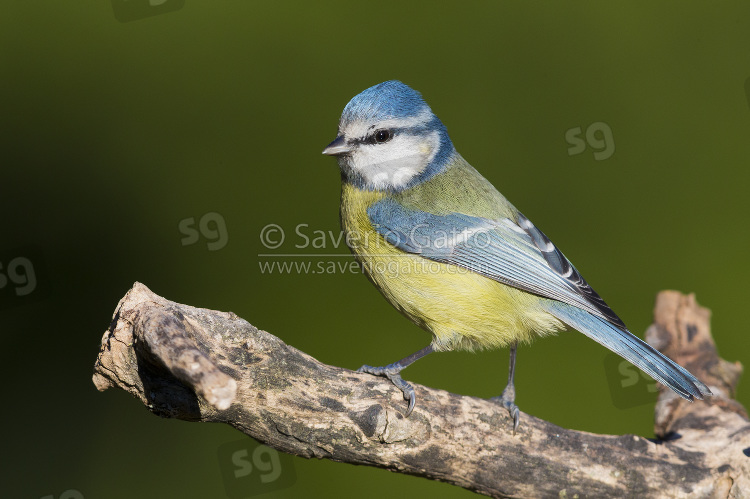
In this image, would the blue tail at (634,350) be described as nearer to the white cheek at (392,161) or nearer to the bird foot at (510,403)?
the bird foot at (510,403)

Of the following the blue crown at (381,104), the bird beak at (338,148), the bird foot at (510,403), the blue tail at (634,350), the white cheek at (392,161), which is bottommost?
the bird foot at (510,403)

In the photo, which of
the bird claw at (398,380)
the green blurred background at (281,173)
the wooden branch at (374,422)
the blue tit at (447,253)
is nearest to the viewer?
the wooden branch at (374,422)

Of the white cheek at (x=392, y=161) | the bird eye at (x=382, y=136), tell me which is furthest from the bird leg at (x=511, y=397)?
the bird eye at (x=382, y=136)

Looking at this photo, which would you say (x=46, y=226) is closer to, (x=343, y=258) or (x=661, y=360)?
(x=343, y=258)

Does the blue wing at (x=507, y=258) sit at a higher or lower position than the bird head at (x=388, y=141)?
lower

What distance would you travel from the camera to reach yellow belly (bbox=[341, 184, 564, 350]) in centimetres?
244

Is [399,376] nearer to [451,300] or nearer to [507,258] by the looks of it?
[451,300]

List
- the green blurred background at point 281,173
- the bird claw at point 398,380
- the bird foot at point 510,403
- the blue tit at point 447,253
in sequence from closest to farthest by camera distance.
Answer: the bird claw at point 398,380 → the bird foot at point 510,403 → the blue tit at point 447,253 → the green blurred background at point 281,173

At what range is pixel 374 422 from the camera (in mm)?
2064

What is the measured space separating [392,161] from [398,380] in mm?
880

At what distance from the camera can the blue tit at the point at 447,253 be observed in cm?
244

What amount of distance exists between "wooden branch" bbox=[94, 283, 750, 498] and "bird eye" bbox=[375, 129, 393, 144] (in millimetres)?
932

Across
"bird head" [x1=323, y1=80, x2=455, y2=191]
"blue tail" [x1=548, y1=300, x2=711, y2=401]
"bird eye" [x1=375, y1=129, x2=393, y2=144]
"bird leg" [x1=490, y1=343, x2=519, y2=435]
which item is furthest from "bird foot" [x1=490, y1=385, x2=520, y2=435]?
"bird eye" [x1=375, y1=129, x2=393, y2=144]

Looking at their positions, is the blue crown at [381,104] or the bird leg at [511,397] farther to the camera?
the blue crown at [381,104]
